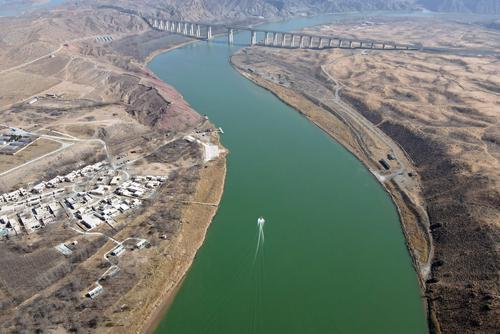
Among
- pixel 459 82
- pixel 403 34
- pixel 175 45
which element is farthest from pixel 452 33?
pixel 175 45

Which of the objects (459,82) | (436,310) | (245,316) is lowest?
(245,316)

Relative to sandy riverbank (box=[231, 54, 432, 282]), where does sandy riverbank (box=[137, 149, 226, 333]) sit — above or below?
below

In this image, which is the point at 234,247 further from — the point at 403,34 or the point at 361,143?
the point at 403,34

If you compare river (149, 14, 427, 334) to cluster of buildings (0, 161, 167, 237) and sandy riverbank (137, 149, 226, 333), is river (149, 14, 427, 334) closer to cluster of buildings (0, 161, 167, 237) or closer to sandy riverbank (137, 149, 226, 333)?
sandy riverbank (137, 149, 226, 333)

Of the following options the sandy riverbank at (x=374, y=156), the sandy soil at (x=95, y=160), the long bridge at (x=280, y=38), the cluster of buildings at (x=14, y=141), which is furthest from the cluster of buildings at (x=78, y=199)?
the long bridge at (x=280, y=38)

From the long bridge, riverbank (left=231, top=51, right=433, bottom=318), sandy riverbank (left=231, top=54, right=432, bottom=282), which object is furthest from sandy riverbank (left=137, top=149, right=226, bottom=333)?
the long bridge
